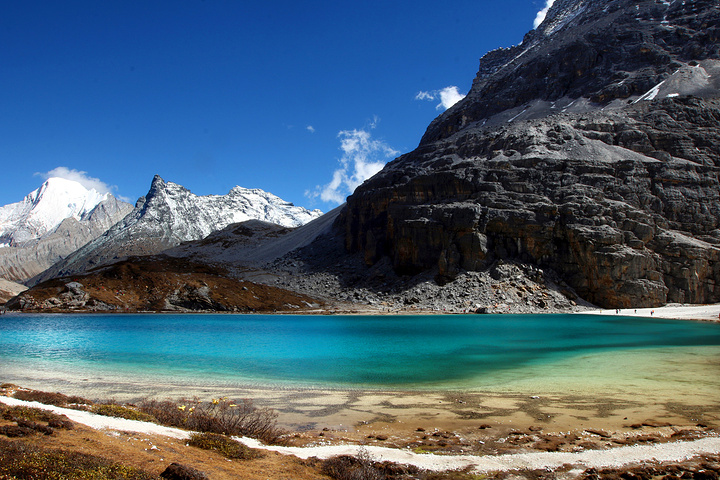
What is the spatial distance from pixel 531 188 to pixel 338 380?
7888 centimetres

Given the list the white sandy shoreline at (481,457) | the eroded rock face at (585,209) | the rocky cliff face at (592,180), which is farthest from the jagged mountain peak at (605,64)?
the white sandy shoreline at (481,457)

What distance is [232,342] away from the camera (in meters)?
33.7

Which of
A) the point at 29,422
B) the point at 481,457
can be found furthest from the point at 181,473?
the point at 481,457

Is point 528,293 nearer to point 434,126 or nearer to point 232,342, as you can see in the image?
point 232,342

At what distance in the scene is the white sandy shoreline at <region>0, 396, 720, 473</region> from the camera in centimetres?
927

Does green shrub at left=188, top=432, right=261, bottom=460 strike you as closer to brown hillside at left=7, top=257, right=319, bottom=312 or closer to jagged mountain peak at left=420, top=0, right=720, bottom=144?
brown hillside at left=7, top=257, right=319, bottom=312

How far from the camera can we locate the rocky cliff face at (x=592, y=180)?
252 feet

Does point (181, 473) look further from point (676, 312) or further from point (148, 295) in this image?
point (676, 312)

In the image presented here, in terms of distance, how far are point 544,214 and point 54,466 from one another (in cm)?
8718

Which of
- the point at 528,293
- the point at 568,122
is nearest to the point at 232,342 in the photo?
the point at 528,293

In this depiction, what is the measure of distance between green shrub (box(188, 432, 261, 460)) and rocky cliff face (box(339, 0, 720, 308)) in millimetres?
76180

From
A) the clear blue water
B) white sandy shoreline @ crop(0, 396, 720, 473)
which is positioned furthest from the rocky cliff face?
white sandy shoreline @ crop(0, 396, 720, 473)

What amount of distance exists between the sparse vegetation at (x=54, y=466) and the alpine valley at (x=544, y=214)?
68.0 metres

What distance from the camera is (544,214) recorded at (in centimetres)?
8356
